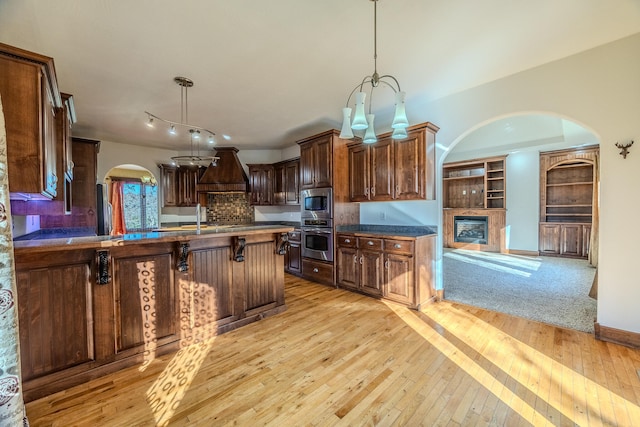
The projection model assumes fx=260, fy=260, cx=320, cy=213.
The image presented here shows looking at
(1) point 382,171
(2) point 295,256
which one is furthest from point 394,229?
(2) point 295,256

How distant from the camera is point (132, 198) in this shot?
8086 millimetres

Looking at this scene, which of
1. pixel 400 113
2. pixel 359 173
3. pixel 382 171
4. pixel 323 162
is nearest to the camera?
pixel 400 113

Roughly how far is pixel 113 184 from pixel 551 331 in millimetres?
10168

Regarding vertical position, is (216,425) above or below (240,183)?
below

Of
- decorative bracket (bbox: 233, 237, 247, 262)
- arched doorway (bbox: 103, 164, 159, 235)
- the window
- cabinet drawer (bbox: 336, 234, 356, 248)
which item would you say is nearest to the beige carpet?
cabinet drawer (bbox: 336, 234, 356, 248)

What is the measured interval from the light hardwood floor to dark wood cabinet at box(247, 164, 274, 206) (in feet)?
12.0

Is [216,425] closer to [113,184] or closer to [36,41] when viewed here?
[36,41]

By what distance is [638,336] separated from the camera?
2.37 metres

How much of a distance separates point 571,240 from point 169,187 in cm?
961

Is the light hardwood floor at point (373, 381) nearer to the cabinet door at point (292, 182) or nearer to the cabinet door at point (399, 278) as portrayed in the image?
the cabinet door at point (399, 278)

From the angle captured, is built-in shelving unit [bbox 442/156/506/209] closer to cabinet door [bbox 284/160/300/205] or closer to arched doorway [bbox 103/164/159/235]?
cabinet door [bbox 284/160/300/205]

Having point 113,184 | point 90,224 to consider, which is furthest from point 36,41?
point 113,184

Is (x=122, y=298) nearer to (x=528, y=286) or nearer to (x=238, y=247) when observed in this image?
(x=238, y=247)

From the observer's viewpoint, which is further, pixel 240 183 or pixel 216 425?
pixel 240 183
